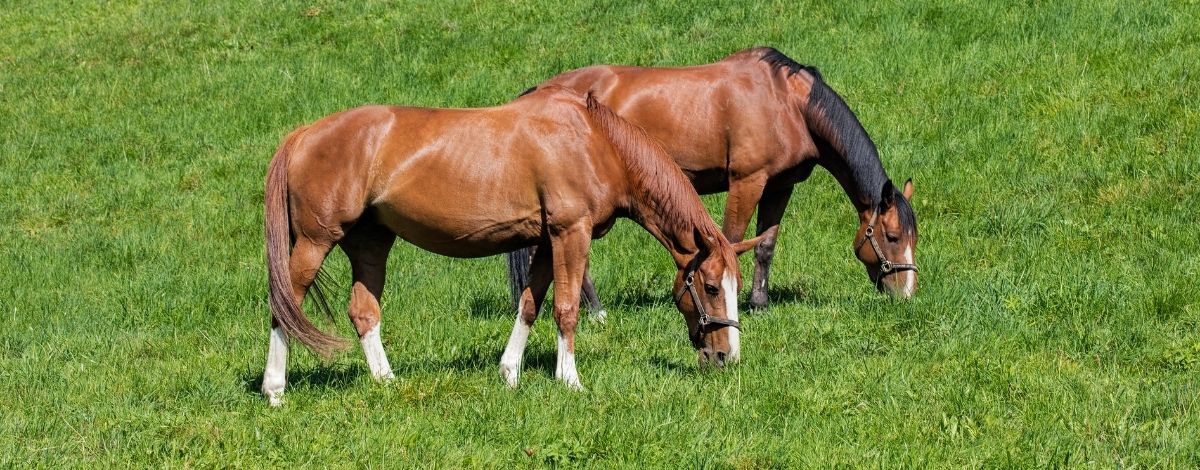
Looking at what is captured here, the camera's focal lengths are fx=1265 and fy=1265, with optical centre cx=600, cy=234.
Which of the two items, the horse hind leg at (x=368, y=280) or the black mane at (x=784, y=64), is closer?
the horse hind leg at (x=368, y=280)

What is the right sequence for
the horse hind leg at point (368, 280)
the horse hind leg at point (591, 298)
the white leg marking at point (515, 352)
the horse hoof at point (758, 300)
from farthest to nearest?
1. the horse hoof at point (758, 300)
2. the horse hind leg at point (591, 298)
3. the horse hind leg at point (368, 280)
4. the white leg marking at point (515, 352)

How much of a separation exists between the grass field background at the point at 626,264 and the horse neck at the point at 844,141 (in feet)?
2.56

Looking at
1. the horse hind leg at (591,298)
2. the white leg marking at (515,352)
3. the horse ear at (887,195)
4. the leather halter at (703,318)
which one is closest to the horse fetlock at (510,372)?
the white leg marking at (515,352)

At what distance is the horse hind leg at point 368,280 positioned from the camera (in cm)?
692

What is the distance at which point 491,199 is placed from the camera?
21.7 ft

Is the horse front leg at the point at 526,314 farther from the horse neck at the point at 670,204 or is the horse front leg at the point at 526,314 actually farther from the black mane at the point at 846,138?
the black mane at the point at 846,138

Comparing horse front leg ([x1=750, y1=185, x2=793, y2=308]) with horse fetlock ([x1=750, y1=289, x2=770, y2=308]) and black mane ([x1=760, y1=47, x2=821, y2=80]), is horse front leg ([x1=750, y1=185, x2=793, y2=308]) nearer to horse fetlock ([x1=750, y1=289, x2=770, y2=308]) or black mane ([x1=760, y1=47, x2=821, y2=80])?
horse fetlock ([x1=750, y1=289, x2=770, y2=308])

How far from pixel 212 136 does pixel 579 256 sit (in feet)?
28.0

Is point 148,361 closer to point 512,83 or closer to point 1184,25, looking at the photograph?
point 512,83

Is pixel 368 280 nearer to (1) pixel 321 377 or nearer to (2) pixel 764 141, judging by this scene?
(1) pixel 321 377

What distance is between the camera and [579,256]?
262 inches

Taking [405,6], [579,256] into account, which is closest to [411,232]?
[579,256]

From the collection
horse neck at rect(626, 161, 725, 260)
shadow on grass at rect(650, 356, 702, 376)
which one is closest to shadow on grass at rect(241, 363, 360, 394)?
shadow on grass at rect(650, 356, 702, 376)

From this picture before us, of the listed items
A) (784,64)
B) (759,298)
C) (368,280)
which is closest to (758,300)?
(759,298)
